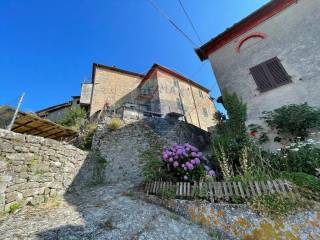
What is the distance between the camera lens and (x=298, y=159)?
4.89 meters

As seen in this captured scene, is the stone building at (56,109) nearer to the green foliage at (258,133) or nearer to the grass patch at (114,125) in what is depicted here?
the grass patch at (114,125)

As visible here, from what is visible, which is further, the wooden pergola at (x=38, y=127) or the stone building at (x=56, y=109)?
the stone building at (x=56, y=109)

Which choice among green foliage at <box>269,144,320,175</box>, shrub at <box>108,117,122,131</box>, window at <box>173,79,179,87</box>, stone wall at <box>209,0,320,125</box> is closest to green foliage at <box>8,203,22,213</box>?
shrub at <box>108,117,122,131</box>

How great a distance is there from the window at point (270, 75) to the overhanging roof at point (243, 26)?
7.31 ft

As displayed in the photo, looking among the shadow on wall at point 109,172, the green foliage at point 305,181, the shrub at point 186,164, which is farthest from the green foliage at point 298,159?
the shadow on wall at point 109,172

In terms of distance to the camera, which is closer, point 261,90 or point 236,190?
point 236,190

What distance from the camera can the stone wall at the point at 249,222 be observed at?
288 centimetres

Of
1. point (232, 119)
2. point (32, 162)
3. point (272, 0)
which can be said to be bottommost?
point (32, 162)

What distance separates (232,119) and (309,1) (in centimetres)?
583

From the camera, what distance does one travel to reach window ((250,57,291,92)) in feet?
21.8

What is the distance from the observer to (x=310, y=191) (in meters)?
3.49

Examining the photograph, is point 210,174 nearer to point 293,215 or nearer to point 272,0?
point 293,215

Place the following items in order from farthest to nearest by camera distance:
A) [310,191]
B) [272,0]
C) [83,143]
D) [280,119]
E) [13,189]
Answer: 1. [83,143]
2. [272,0]
3. [280,119]
4. [13,189]
5. [310,191]

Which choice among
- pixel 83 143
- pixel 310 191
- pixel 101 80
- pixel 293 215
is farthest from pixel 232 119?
pixel 101 80
